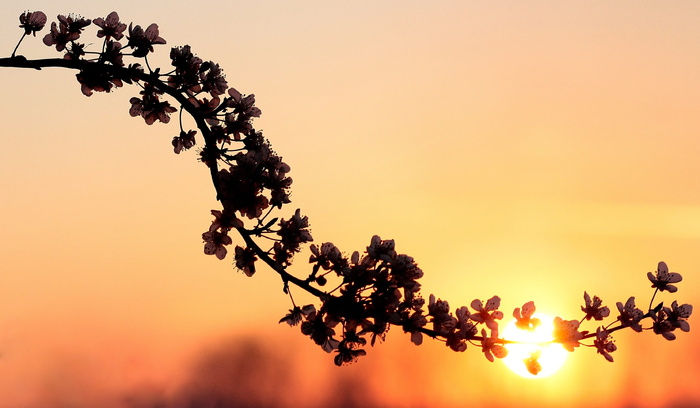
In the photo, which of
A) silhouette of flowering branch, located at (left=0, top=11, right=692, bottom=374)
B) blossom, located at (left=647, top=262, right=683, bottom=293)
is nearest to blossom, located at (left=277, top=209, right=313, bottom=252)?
silhouette of flowering branch, located at (left=0, top=11, right=692, bottom=374)

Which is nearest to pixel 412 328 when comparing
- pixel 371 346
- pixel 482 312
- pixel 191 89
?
pixel 371 346

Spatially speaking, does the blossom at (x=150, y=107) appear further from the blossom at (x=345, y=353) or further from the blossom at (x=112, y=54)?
the blossom at (x=345, y=353)

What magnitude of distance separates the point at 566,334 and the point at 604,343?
3.11 feet

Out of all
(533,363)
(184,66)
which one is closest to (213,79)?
(184,66)

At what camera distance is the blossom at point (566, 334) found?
45.4 ft

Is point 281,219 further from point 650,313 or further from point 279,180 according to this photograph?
point 650,313

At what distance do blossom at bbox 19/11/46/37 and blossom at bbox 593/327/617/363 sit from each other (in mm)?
10289

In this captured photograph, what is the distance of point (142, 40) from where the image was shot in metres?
15.5

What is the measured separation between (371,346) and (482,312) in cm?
208

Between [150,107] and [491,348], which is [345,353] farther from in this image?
[150,107]

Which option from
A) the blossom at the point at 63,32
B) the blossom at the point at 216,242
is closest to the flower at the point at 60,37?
the blossom at the point at 63,32

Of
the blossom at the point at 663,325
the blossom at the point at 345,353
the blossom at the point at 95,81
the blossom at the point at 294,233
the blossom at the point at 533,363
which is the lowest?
the blossom at the point at 345,353

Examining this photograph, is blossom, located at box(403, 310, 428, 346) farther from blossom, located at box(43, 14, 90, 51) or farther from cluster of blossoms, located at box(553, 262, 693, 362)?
blossom, located at box(43, 14, 90, 51)

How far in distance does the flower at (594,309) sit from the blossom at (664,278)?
3.40 feet
